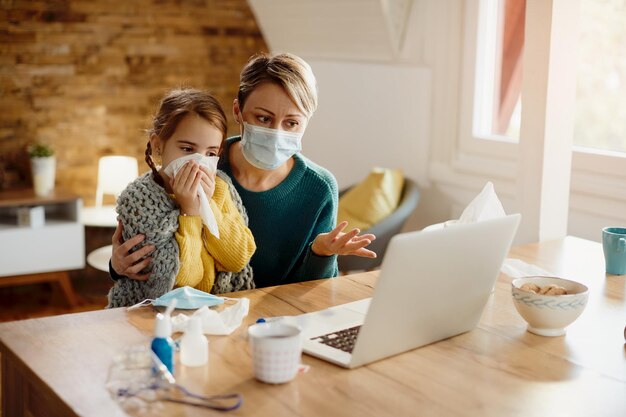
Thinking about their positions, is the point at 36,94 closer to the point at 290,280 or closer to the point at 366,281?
the point at 290,280

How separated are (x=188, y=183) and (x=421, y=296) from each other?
2.14 feet

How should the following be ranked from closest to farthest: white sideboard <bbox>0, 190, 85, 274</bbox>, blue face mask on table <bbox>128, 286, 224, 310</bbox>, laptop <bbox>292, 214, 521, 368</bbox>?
laptop <bbox>292, 214, 521, 368</bbox>
blue face mask on table <bbox>128, 286, 224, 310</bbox>
white sideboard <bbox>0, 190, 85, 274</bbox>

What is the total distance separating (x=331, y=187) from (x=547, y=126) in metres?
0.74

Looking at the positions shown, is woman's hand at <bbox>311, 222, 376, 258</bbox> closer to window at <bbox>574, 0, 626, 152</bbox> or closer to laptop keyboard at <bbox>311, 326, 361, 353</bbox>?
laptop keyboard at <bbox>311, 326, 361, 353</bbox>

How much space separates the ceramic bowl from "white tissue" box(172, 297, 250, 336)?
0.56 m

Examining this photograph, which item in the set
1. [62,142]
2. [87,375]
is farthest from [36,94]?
[87,375]

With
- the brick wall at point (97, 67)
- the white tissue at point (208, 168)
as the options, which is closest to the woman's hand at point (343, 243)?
the white tissue at point (208, 168)

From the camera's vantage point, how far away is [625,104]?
313 cm

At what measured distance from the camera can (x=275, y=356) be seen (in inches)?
53.0

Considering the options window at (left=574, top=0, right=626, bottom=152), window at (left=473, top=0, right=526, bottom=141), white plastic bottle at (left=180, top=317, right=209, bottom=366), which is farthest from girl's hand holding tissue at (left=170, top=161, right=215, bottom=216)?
window at (left=473, top=0, right=526, bottom=141)

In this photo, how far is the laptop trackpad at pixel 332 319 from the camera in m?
1.62

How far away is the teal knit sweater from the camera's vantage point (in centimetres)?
218

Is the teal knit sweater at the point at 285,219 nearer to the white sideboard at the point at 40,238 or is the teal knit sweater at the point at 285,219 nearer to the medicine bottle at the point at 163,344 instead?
the medicine bottle at the point at 163,344

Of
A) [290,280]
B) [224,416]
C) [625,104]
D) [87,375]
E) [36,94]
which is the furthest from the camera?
[36,94]
